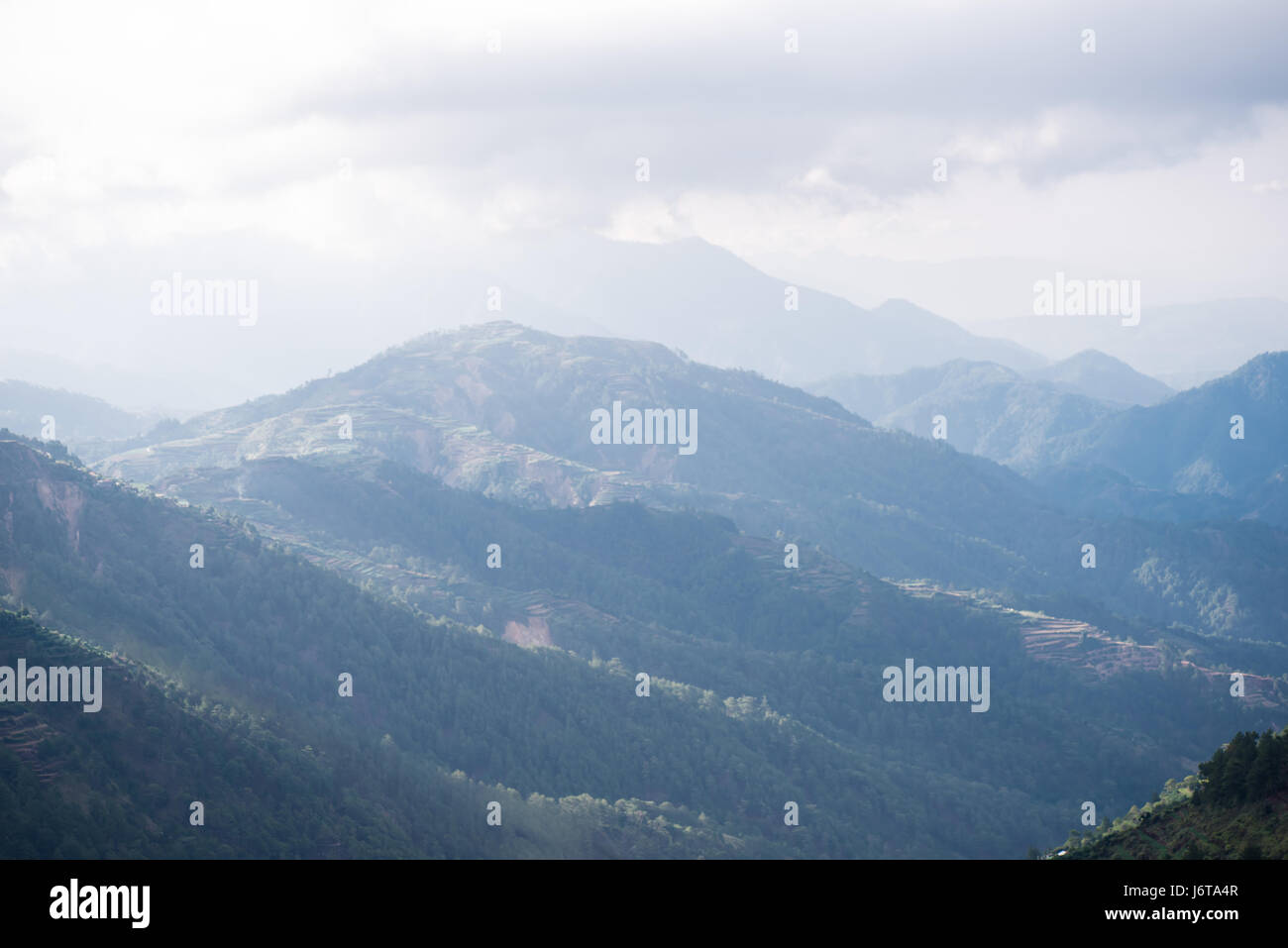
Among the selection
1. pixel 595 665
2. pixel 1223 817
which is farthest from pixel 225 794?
pixel 595 665

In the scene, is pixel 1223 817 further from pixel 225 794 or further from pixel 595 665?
pixel 595 665

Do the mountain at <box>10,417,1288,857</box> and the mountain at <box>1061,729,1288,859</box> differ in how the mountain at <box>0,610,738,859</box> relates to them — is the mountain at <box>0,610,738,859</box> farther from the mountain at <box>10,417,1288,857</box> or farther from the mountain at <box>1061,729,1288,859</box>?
the mountain at <box>1061,729,1288,859</box>

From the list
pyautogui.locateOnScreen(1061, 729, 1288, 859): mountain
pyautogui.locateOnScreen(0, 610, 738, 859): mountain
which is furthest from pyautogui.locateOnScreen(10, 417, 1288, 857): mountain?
pyautogui.locateOnScreen(1061, 729, 1288, 859): mountain

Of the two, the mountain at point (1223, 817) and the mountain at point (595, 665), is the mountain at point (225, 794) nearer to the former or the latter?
the mountain at point (595, 665)

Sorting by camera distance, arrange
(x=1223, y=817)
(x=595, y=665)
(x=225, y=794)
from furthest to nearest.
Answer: (x=595, y=665)
(x=225, y=794)
(x=1223, y=817)

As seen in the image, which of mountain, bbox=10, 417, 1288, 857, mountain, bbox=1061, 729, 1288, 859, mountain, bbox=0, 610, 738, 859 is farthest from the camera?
mountain, bbox=10, 417, 1288, 857

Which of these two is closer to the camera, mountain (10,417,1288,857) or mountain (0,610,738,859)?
mountain (0,610,738,859)

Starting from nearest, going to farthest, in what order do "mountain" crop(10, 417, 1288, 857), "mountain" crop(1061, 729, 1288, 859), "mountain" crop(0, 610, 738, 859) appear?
"mountain" crop(1061, 729, 1288, 859) → "mountain" crop(0, 610, 738, 859) → "mountain" crop(10, 417, 1288, 857)
